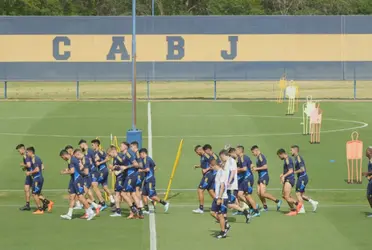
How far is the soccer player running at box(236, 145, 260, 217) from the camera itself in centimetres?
2447

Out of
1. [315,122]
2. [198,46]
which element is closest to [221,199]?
[315,122]

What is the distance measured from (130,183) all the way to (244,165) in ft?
9.54

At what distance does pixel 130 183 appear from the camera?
24.5 m

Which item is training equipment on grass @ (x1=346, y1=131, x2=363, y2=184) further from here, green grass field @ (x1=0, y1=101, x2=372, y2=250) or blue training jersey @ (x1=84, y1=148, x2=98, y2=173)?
blue training jersey @ (x1=84, y1=148, x2=98, y2=173)

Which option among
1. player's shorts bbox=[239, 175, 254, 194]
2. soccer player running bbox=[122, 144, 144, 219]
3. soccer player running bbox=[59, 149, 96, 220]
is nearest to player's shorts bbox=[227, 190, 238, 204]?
player's shorts bbox=[239, 175, 254, 194]

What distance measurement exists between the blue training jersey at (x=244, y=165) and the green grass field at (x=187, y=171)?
1.10m

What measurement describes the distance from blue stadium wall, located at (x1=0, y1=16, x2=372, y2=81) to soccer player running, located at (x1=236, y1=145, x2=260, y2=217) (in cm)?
3179

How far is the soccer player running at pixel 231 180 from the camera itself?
2156cm

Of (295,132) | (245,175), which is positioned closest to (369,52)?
(295,132)

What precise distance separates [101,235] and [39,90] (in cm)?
4878

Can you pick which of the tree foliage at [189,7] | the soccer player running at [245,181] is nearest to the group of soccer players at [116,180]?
the soccer player running at [245,181]

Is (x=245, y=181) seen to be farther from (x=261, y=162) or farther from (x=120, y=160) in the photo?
(x=120, y=160)

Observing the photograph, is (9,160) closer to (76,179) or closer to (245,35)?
(76,179)

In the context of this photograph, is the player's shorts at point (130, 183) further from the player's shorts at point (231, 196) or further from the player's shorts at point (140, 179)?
the player's shorts at point (231, 196)
